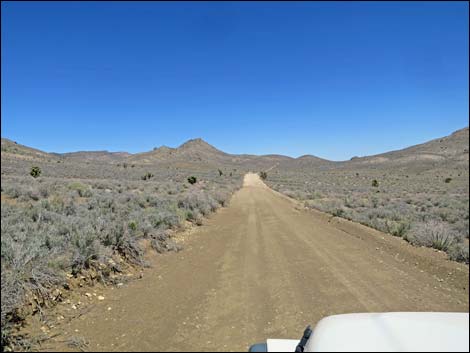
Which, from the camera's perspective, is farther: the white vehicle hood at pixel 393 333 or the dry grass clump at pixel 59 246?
the dry grass clump at pixel 59 246

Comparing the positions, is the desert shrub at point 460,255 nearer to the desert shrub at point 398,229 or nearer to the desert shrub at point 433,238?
the desert shrub at point 433,238

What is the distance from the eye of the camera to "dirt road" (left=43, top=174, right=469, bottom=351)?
4.03 meters

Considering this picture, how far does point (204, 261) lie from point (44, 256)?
3476 mm

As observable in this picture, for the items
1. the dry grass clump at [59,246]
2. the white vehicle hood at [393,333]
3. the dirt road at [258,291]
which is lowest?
the dirt road at [258,291]

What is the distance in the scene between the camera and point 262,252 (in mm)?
8008

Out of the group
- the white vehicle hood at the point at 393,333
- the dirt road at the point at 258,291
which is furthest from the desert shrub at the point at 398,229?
the white vehicle hood at the point at 393,333

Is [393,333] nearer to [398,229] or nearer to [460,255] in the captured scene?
[460,255]

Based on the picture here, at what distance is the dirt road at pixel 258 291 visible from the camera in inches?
159

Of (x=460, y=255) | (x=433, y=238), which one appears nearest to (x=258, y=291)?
(x=460, y=255)

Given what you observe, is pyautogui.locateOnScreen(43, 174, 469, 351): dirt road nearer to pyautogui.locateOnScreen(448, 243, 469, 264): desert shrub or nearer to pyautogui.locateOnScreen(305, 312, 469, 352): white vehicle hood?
pyautogui.locateOnScreen(448, 243, 469, 264): desert shrub

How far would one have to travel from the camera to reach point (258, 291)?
5.38m

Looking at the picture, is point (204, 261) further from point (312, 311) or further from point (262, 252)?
point (312, 311)

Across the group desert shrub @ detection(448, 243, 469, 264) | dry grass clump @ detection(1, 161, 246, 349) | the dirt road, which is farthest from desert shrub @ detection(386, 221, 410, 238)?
dry grass clump @ detection(1, 161, 246, 349)

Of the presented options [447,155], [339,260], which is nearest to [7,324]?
[339,260]
